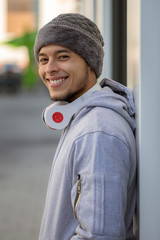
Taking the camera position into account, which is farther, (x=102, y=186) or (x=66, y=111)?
(x=66, y=111)

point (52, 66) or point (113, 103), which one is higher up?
point (52, 66)

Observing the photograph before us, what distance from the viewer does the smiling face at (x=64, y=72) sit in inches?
66.2

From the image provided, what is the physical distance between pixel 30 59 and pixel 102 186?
35030 millimetres

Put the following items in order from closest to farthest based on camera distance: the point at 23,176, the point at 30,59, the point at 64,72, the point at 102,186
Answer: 1. the point at 102,186
2. the point at 64,72
3. the point at 23,176
4. the point at 30,59

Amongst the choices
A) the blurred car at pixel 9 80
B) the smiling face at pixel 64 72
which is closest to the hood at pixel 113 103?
the smiling face at pixel 64 72

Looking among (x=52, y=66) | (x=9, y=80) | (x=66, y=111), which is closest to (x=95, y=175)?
(x=66, y=111)

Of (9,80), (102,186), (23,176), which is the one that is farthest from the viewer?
(9,80)

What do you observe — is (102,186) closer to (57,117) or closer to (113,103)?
(113,103)

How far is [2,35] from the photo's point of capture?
38844 mm

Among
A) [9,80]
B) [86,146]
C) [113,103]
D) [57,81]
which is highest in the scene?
[9,80]

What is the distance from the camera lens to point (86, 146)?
142 centimetres

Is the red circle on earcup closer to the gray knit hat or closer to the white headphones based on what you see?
the white headphones

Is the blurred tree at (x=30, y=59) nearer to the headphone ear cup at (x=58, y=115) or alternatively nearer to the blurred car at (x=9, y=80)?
the blurred car at (x=9, y=80)

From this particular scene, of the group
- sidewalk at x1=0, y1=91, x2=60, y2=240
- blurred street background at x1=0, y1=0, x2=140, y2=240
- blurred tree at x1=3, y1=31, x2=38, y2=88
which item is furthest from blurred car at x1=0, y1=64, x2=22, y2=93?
sidewalk at x1=0, y1=91, x2=60, y2=240
